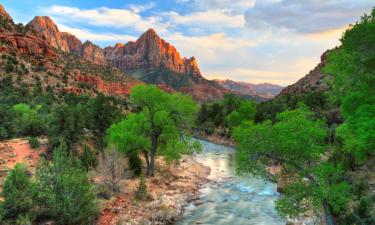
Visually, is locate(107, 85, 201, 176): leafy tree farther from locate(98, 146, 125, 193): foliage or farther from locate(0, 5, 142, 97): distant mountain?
locate(0, 5, 142, 97): distant mountain

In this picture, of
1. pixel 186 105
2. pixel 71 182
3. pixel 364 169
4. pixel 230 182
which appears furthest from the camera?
pixel 230 182

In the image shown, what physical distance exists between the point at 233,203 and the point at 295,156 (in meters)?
13.1

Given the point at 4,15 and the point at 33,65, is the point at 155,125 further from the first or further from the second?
the point at 4,15

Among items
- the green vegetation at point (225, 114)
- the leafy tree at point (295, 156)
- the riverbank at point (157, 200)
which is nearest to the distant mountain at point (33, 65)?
the green vegetation at point (225, 114)

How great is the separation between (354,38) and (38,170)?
21050 millimetres

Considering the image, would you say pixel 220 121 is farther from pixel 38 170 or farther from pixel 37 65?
pixel 38 170

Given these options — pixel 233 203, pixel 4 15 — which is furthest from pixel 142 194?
pixel 4 15

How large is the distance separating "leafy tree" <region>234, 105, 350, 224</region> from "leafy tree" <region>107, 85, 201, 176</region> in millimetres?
15174

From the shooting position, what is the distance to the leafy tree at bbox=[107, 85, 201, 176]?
32.3 meters

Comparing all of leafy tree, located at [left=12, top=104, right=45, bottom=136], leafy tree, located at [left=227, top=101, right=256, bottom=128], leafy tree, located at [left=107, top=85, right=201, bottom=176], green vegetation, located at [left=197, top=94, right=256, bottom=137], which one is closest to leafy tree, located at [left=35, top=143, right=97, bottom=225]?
leafy tree, located at [left=107, top=85, right=201, bottom=176]

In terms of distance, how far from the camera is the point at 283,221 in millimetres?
24016

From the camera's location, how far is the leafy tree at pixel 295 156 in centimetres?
1658

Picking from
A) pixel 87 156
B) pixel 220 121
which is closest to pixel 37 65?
pixel 220 121

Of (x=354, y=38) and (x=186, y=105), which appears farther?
(x=186, y=105)
